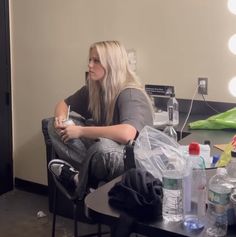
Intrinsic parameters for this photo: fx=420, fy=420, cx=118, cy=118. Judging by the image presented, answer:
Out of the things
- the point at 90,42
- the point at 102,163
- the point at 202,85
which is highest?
the point at 90,42

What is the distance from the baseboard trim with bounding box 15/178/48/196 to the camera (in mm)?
3227

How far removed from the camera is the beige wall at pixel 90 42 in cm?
249

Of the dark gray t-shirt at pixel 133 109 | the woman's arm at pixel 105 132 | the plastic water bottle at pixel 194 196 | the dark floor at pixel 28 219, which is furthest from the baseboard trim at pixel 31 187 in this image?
the plastic water bottle at pixel 194 196

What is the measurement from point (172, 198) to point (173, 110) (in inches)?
53.3

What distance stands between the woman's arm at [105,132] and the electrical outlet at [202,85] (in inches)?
30.1

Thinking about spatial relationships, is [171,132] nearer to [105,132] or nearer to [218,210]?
[105,132]

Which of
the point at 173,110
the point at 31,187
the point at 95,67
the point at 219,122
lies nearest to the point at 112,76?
the point at 95,67

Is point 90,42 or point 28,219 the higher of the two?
point 90,42

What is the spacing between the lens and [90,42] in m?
2.86

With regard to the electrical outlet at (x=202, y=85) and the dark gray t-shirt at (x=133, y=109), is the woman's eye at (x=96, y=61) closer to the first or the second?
the dark gray t-shirt at (x=133, y=109)

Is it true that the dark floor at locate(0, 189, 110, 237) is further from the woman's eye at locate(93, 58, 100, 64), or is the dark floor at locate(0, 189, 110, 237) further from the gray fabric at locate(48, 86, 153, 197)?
the woman's eye at locate(93, 58, 100, 64)

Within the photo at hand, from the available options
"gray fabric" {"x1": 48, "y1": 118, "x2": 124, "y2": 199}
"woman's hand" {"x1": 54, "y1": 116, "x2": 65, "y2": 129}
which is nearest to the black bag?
"gray fabric" {"x1": 48, "y1": 118, "x2": 124, "y2": 199}

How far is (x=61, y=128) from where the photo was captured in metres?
2.16

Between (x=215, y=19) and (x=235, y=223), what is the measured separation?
1602 mm
